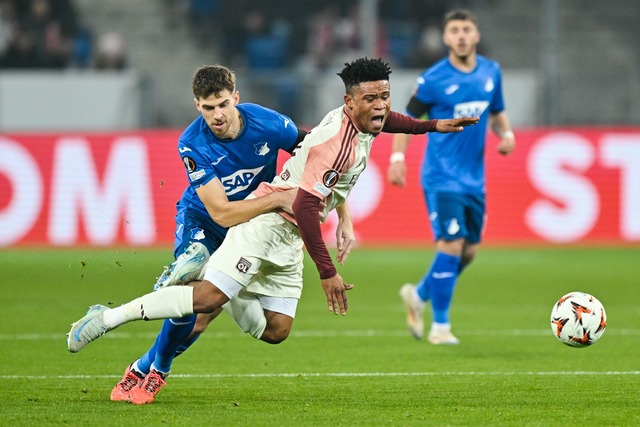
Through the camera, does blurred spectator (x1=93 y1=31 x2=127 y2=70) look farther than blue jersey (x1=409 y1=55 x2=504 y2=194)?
Yes

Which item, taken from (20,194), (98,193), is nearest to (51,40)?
(20,194)

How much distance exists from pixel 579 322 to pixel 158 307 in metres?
2.52

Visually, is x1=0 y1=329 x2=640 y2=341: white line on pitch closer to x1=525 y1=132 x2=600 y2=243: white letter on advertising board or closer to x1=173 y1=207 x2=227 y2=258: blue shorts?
x1=173 y1=207 x2=227 y2=258: blue shorts

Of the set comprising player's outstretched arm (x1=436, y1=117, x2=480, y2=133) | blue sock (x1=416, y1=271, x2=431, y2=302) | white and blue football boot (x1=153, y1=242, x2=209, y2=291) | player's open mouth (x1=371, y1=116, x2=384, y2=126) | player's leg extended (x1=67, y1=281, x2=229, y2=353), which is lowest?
blue sock (x1=416, y1=271, x2=431, y2=302)

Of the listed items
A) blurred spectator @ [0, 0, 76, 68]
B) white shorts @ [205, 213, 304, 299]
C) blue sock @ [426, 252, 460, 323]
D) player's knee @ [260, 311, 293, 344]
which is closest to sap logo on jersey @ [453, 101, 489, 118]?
blue sock @ [426, 252, 460, 323]

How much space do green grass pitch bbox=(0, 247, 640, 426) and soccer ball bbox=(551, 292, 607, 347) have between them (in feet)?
0.88

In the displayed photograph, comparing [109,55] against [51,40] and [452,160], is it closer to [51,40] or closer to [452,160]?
[51,40]

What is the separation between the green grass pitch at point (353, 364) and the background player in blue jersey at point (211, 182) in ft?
0.80

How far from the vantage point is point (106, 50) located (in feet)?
59.3

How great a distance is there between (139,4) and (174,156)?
15.4 feet

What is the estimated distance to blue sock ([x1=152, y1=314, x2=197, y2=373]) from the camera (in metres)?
6.22

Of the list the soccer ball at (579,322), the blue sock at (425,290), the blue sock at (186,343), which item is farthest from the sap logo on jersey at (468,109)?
the blue sock at (186,343)

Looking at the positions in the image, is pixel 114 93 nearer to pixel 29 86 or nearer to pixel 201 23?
pixel 29 86

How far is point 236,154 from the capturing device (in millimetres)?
6336
